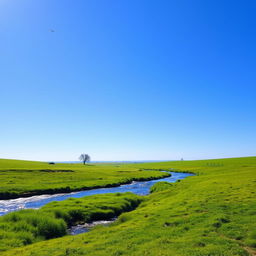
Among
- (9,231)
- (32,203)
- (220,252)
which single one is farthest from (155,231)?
(32,203)

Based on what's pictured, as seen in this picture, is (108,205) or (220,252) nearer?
(220,252)

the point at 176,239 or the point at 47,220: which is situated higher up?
the point at 176,239

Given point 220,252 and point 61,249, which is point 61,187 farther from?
point 220,252

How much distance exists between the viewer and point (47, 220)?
1897cm

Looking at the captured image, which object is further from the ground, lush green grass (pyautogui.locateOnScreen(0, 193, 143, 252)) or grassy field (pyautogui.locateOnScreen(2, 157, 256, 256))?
grassy field (pyautogui.locateOnScreen(2, 157, 256, 256))

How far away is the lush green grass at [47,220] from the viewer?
52.2 ft

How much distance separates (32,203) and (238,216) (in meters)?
33.4

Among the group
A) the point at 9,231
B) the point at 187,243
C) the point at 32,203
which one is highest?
the point at 187,243

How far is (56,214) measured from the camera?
2270 cm

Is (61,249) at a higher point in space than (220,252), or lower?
lower

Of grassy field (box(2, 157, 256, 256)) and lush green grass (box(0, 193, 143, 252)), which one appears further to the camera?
lush green grass (box(0, 193, 143, 252))

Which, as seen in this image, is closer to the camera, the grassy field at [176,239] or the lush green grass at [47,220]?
the grassy field at [176,239]

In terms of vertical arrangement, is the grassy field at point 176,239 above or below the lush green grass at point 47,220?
above

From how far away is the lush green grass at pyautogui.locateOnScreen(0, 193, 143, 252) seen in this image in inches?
626
